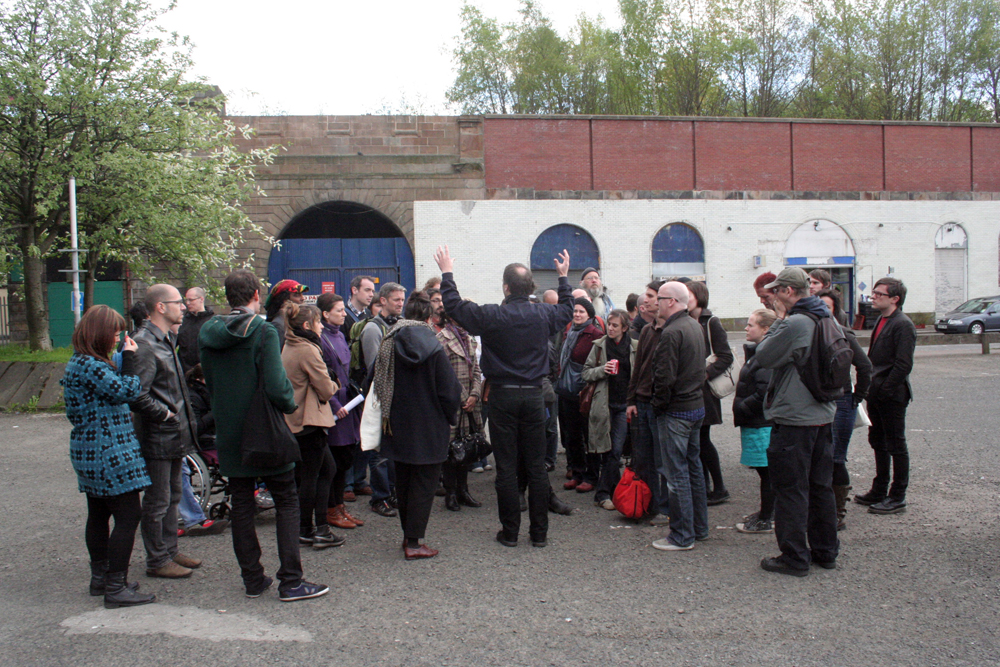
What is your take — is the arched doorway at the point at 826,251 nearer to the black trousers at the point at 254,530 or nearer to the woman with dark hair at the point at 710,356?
the woman with dark hair at the point at 710,356

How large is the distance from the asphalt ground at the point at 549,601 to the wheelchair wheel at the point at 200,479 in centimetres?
47

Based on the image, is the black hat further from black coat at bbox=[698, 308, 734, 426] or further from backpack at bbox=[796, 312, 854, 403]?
backpack at bbox=[796, 312, 854, 403]

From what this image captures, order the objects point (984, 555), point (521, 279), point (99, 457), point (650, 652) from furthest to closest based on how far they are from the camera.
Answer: point (521, 279), point (984, 555), point (99, 457), point (650, 652)

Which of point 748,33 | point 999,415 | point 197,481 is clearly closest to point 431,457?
point 197,481

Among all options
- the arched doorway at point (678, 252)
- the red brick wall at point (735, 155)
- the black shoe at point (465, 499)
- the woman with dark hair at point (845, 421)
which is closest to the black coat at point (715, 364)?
the woman with dark hair at point (845, 421)

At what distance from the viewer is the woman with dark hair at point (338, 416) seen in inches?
224

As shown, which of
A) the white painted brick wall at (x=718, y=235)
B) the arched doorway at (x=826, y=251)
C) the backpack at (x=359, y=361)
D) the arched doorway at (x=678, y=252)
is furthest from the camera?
the arched doorway at (x=826, y=251)

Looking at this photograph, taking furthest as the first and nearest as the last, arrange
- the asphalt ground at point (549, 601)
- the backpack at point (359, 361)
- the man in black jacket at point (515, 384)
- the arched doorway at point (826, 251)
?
the arched doorway at point (826, 251) < the backpack at point (359, 361) < the man in black jacket at point (515, 384) < the asphalt ground at point (549, 601)

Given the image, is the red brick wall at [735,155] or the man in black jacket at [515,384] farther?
the red brick wall at [735,155]

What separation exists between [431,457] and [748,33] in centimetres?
3995

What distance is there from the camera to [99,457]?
4.09m

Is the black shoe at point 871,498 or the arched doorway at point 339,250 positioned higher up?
the arched doorway at point 339,250

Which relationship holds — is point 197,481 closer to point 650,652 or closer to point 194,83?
point 650,652

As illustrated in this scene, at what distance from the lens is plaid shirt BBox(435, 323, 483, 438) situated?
20.1 feet
